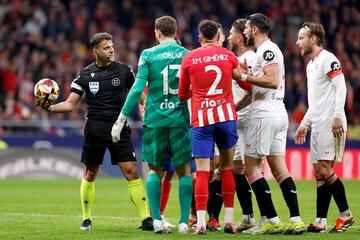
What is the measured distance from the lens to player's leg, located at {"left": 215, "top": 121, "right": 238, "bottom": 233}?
1084 centimetres

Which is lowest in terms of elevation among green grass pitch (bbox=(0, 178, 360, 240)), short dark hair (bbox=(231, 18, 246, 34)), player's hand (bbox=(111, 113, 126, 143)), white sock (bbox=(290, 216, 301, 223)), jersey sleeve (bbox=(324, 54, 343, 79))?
green grass pitch (bbox=(0, 178, 360, 240))

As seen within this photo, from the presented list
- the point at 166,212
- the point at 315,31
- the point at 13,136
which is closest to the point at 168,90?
the point at 315,31

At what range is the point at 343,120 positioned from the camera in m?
11.4

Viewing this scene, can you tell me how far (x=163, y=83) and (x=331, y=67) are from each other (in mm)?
2095

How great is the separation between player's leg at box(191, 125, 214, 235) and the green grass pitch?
347 millimetres

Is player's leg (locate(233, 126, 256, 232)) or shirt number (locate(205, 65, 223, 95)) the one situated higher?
shirt number (locate(205, 65, 223, 95))

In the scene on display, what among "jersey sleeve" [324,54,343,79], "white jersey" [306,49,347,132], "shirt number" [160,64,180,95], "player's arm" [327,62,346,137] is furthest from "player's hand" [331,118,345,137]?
"shirt number" [160,64,180,95]

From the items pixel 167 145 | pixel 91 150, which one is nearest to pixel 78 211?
pixel 91 150

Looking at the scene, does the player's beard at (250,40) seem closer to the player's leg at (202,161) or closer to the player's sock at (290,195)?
the player's leg at (202,161)

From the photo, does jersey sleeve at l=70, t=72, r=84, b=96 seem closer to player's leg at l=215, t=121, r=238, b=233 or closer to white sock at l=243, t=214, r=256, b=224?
player's leg at l=215, t=121, r=238, b=233

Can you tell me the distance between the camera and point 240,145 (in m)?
11.8

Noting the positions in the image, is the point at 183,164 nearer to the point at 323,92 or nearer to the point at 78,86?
the point at 78,86

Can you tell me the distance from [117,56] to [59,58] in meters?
1.72

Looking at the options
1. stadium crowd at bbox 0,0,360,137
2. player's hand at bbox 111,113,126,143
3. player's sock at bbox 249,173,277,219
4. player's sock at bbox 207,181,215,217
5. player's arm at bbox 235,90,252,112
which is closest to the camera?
player's hand at bbox 111,113,126,143
